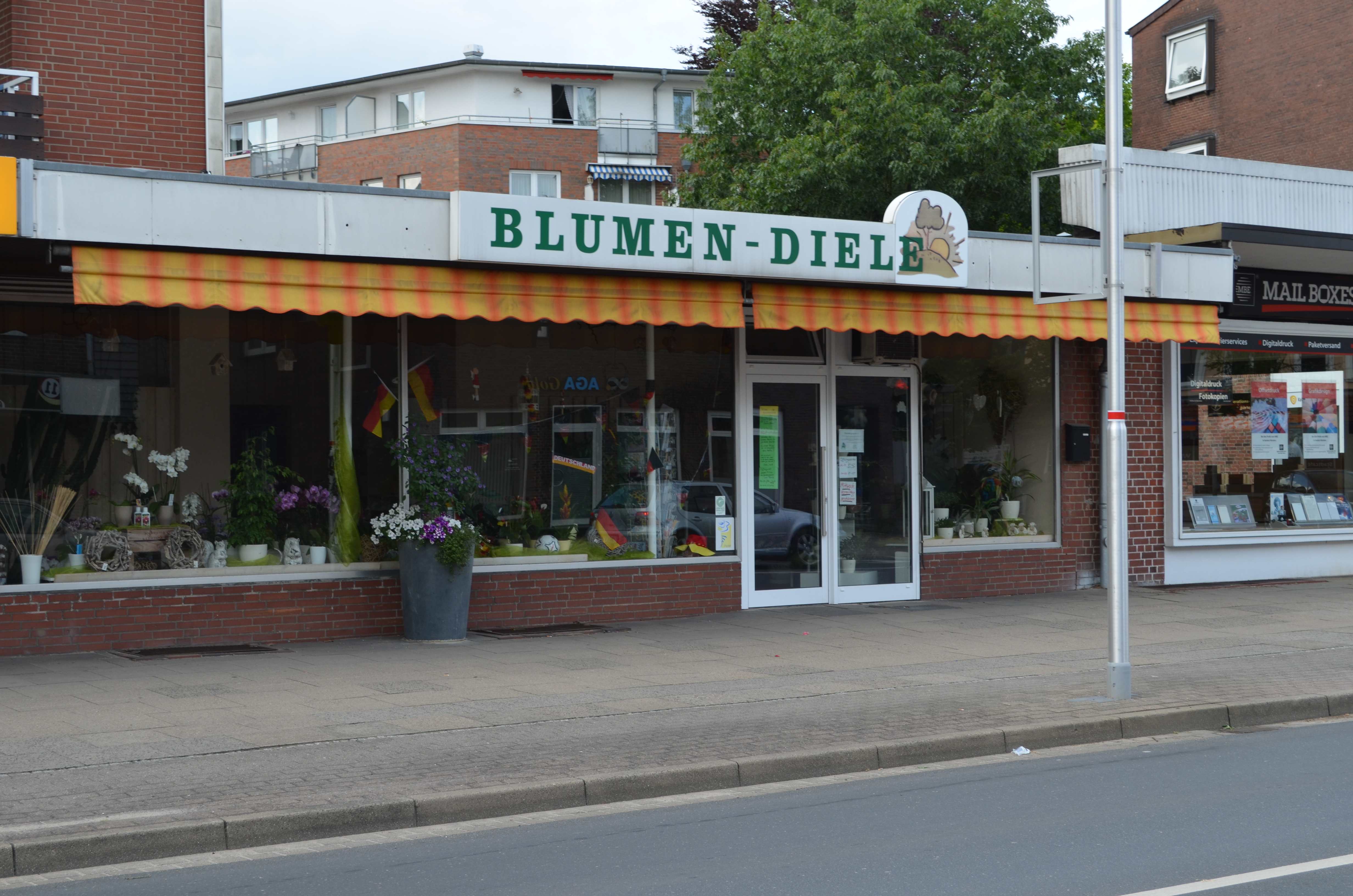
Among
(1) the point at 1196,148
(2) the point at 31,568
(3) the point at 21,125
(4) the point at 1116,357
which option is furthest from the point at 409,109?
(4) the point at 1116,357

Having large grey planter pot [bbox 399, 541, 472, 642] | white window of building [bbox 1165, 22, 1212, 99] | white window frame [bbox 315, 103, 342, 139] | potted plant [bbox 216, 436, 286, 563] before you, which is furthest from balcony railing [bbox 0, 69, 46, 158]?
white window frame [bbox 315, 103, 342, 139]

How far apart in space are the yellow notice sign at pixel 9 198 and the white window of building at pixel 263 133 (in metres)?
47.2

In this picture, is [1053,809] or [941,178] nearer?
[1053,809]

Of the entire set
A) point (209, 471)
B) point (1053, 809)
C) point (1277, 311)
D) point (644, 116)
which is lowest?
point (1053, 809)

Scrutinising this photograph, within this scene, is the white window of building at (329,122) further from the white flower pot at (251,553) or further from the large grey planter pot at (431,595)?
the large grey planter pot at (431,595)

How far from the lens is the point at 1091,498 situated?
15953mm

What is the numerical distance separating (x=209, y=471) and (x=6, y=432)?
156 centimetres

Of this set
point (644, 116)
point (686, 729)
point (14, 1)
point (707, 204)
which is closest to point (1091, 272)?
point (686, 729)

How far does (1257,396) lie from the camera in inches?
674

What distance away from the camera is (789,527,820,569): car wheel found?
14.3 metres

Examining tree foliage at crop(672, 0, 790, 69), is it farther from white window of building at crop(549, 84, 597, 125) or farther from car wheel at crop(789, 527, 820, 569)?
car wheel at crop(789, 527, 820, 569)

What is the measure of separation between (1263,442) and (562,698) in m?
11.2

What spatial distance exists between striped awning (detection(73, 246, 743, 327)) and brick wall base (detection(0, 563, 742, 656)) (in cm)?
234

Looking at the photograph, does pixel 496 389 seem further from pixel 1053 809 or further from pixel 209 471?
pixel 1053 809
